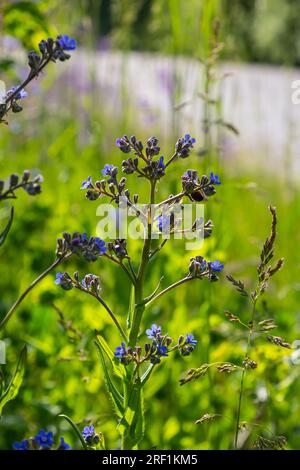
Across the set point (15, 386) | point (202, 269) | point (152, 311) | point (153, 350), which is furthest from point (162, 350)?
point (152, 311)

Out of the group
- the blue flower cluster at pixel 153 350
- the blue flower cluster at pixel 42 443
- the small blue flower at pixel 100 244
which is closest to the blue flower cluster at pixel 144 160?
the small blue flower at pixel 100 244

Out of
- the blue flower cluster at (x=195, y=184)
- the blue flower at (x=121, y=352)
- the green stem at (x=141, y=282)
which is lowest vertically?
the blue flower at (x=121, y=352)

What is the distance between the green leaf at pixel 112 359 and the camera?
110cm

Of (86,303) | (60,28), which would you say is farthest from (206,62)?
(60,28)

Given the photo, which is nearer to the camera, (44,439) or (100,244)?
(100,244)

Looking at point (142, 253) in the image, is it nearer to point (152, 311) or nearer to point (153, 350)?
point (153, 350)

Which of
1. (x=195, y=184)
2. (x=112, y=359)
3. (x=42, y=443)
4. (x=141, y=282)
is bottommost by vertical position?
(x=42, y=443)

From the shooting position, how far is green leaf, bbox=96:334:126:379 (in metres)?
1.10

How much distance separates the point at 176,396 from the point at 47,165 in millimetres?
Result: 1711

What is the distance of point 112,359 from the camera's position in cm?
112

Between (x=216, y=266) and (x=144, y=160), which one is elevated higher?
(x=144, y=160)

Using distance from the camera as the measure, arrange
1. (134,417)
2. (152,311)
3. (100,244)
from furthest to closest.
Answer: (152,311)
(134,417)
(100,244)

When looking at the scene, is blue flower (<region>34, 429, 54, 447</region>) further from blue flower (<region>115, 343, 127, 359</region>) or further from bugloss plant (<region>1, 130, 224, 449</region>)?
blue flower (<region>115, 343, 127, 359</region>)

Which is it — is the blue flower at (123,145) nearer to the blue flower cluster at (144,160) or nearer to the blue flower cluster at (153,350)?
the blue flower cluster at (144,160)
